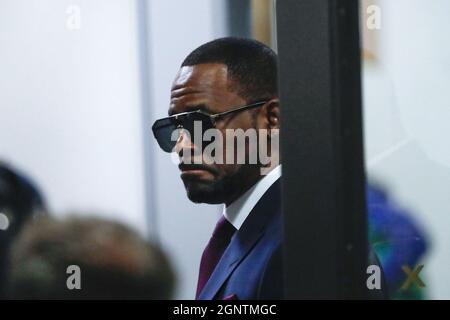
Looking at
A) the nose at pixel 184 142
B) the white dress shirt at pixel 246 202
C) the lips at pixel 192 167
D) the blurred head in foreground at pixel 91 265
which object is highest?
the nose at pixel 184 142

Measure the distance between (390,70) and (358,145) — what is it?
43cm

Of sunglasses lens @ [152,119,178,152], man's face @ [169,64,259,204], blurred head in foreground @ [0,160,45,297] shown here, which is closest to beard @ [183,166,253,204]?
man's face @ [169,64,259,204]

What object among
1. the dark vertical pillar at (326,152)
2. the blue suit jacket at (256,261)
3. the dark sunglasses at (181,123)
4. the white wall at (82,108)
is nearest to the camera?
the dark vertical pillar at (326,152)

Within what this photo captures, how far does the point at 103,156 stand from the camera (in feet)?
7.13

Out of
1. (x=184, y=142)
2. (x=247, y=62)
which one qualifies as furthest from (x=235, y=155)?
(x=247, y=62)

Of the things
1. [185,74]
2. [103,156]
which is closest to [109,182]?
[103,156]

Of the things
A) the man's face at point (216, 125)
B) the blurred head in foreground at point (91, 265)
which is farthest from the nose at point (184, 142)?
the blurred head in foreground at point (91, 265)

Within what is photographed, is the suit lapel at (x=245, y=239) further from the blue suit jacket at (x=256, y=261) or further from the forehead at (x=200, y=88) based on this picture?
the forehead at (x=200, y=88)

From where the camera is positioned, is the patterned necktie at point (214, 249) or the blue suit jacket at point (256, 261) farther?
the patterned necktie at point (214, 249)

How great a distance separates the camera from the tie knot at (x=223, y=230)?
2051 millimetres

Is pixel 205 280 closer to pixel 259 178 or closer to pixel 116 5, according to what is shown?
pixel 259 178

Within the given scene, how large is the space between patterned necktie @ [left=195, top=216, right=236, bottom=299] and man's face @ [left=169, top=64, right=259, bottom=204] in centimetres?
7

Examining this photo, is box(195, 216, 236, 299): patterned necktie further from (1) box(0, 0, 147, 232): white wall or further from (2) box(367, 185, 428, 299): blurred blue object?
(2) box(367, 185, 428, 299): blurred blue object

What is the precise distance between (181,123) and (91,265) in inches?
18.3
